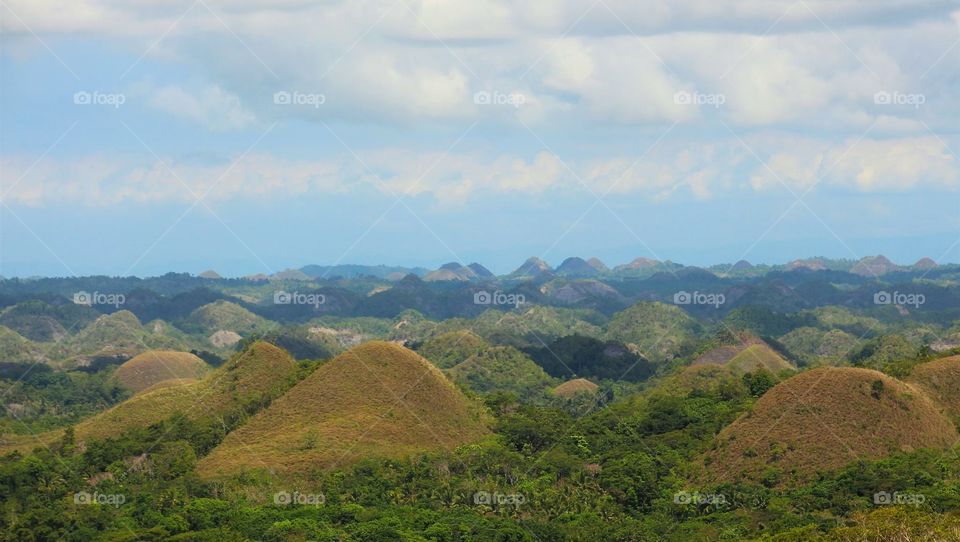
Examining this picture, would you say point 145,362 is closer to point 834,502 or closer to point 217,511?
point 217,511

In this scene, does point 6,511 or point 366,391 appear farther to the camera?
point 366,391

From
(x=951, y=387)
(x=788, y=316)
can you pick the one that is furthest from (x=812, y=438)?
(x=788, y=316)

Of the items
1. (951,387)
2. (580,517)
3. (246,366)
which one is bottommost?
(580,517)

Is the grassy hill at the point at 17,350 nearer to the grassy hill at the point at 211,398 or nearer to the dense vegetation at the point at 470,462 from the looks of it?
the dense vegetation at the point at 470,462

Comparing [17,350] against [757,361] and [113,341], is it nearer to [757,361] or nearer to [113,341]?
[113,341]

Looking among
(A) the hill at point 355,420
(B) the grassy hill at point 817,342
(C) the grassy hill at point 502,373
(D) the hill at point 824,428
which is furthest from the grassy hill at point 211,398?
(B) the grassy hill at point 817,342

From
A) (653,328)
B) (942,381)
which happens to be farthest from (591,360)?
(942,381)

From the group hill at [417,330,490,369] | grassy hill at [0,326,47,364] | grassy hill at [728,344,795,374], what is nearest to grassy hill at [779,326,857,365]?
grassy hill at [728,344,795,374]
